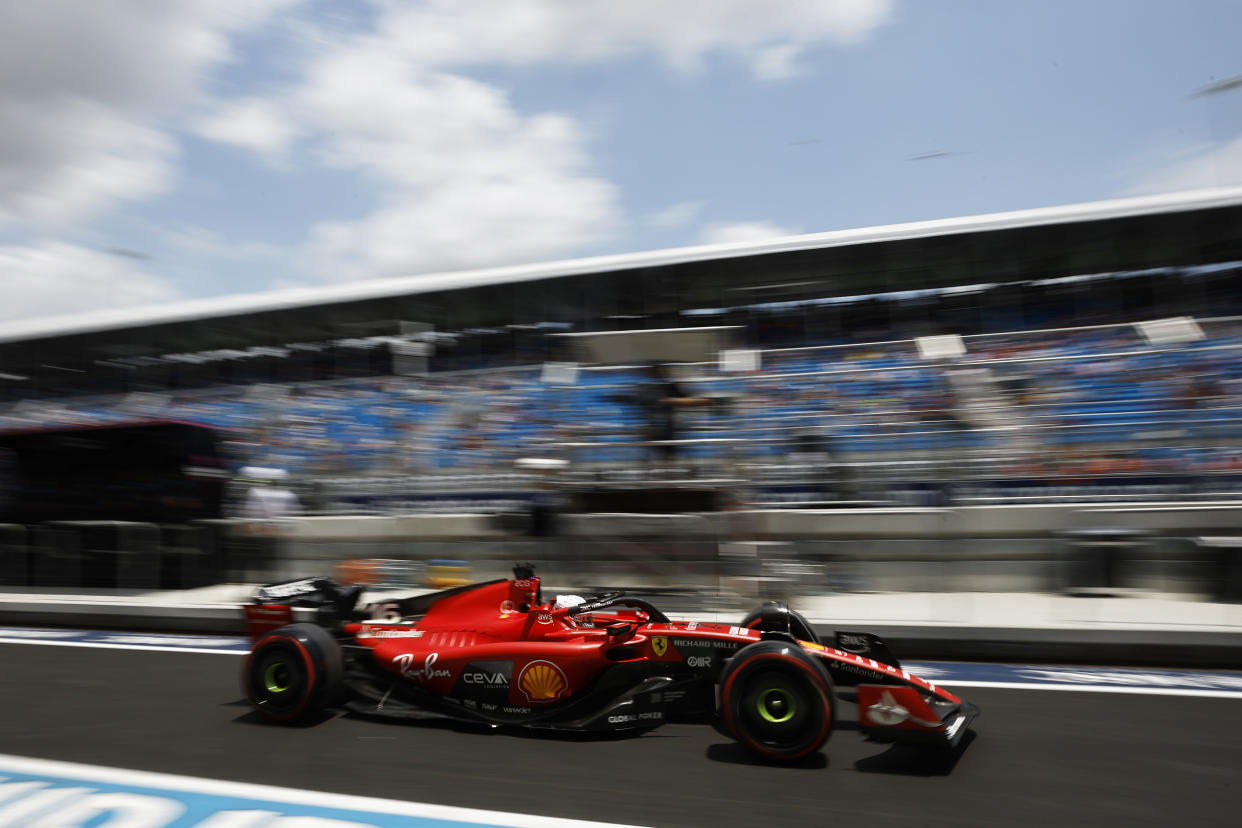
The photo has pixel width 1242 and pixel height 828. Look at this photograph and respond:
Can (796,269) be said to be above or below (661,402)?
above

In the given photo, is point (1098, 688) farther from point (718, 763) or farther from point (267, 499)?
point (267, 499)

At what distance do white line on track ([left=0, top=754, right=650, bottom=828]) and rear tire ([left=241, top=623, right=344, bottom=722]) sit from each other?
81cm

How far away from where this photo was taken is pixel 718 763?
4258mm

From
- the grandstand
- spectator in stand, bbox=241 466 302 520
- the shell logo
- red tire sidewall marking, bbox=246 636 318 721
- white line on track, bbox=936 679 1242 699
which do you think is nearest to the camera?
the shell logo

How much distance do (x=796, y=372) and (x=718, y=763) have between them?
9464 mm

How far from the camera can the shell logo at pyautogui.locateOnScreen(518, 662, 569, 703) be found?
474 centimetres

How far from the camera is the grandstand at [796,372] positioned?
34.8 ft

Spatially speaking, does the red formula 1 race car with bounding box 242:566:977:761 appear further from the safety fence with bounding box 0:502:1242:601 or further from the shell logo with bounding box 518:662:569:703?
the safety fence with bounding box 0:502:1242:601

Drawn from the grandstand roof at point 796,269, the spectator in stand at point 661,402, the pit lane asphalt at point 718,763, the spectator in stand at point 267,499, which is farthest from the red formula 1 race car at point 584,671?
the grandstand roof at point 796,269

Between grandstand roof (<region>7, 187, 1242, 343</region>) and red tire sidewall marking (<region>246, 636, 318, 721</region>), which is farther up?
grandstand roof (<region>7, 187, 1242, 343</region>)

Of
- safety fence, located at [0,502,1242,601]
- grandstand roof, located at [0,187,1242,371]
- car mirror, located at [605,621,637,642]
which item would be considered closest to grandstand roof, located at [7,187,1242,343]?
grandstand roof, located at [0,187,1242,371]

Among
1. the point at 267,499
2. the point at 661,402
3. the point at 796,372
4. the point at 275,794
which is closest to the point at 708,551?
the point at 661,402

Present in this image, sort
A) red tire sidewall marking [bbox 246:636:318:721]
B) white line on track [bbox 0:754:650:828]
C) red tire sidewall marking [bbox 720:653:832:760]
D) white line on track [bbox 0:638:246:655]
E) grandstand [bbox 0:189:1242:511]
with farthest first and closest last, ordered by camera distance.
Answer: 1. grandstand [bbox 0:189:1242:511]
2. white line on track [bbox 0:638:246:655]
3. red tire sidewall marking [bbox 246:636:318:721]
4. red tire sidewall marking [bbox 720:653:832:760]
5. white line on track [bbox 0:754:650:828]

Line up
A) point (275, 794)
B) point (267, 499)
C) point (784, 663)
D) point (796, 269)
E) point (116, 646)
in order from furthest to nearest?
point (796, 269) → point (267, 499) → point (116, 646) → point (784, 663) → point (275, 794)
